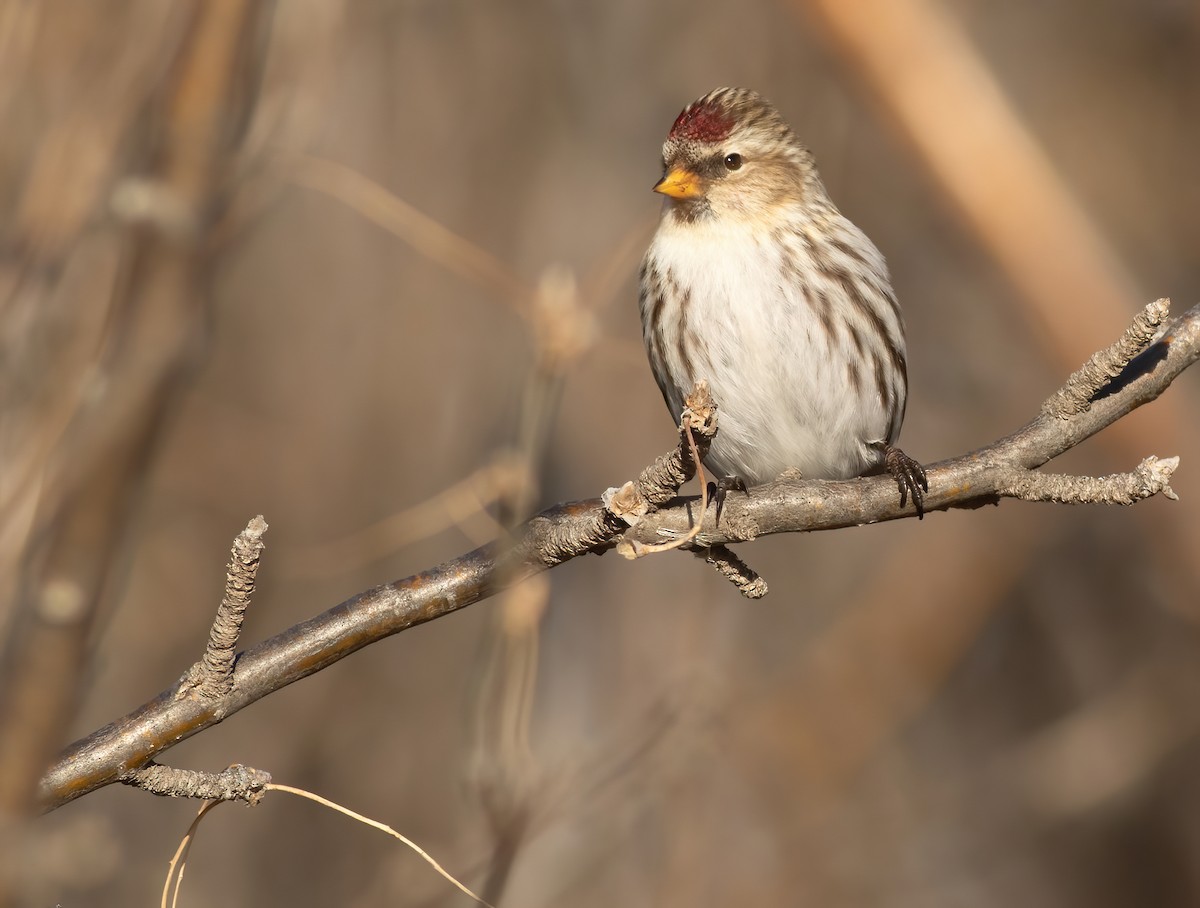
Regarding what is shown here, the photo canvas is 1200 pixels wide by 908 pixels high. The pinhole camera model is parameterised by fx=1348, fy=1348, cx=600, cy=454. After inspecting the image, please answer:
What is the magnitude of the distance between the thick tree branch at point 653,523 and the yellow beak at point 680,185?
902 millimetres

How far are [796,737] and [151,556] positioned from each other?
2159mm

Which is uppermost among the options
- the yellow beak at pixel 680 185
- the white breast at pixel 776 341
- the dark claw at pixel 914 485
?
the yellow beak at pixel 680 185

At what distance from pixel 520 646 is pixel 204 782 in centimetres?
57

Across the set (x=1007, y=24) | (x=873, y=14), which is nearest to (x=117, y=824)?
(x=873, y=14)

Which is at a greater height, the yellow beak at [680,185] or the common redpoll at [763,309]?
the yellow beak at [680,185]

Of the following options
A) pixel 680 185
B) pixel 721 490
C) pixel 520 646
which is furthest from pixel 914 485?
pixel 680 185

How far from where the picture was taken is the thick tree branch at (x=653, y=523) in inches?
66.0

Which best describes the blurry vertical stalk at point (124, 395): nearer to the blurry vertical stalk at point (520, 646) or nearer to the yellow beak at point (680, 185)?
the blurry vertical stalk at point (520, 646)

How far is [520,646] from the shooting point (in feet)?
6.79

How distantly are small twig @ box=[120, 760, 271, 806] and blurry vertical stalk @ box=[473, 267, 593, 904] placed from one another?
489 millimetres

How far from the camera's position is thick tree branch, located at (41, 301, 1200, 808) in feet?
5.50

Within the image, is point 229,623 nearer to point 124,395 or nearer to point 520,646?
point 124,395

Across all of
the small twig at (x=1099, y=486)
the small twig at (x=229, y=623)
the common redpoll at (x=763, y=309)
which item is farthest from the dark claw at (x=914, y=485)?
the small twig at (x=229, y=623)

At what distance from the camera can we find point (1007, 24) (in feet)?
15.5
